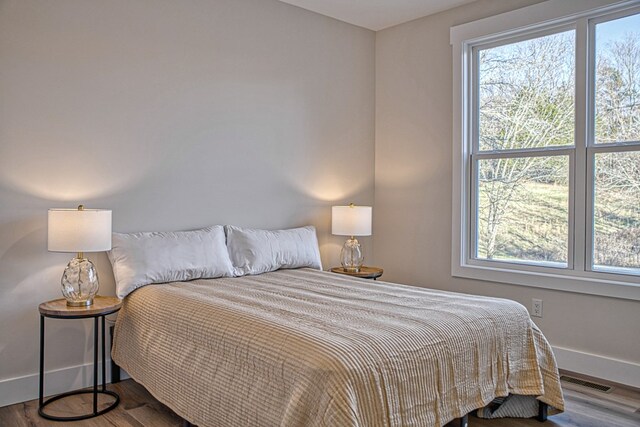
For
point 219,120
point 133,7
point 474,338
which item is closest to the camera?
point 474,338

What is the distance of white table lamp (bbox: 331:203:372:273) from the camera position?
4012 mm

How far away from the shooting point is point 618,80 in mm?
3254

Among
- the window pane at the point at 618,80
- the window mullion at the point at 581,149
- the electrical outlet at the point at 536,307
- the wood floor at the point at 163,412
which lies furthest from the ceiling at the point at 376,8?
the wood floor at the point at 163,412

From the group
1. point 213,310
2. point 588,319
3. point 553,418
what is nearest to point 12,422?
point 213,310

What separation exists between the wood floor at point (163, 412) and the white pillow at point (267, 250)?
3.19ft

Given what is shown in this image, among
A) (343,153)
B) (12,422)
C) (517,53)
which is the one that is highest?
(517,53)

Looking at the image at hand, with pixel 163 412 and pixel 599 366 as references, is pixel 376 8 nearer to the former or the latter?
pixel 599 366

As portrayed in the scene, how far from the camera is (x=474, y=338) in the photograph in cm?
225

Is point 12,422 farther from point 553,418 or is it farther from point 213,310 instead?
point 553,418

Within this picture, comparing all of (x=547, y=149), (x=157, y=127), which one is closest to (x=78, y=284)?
(x=157, y=127)

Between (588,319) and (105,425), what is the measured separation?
2917 mm

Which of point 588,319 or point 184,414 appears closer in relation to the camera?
point 184,414

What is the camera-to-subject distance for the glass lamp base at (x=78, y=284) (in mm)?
2713

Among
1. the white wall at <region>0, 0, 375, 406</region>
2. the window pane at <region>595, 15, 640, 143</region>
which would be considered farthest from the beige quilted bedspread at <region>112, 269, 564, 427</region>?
the window pane at <region>595, 15, 640, 143</region>
